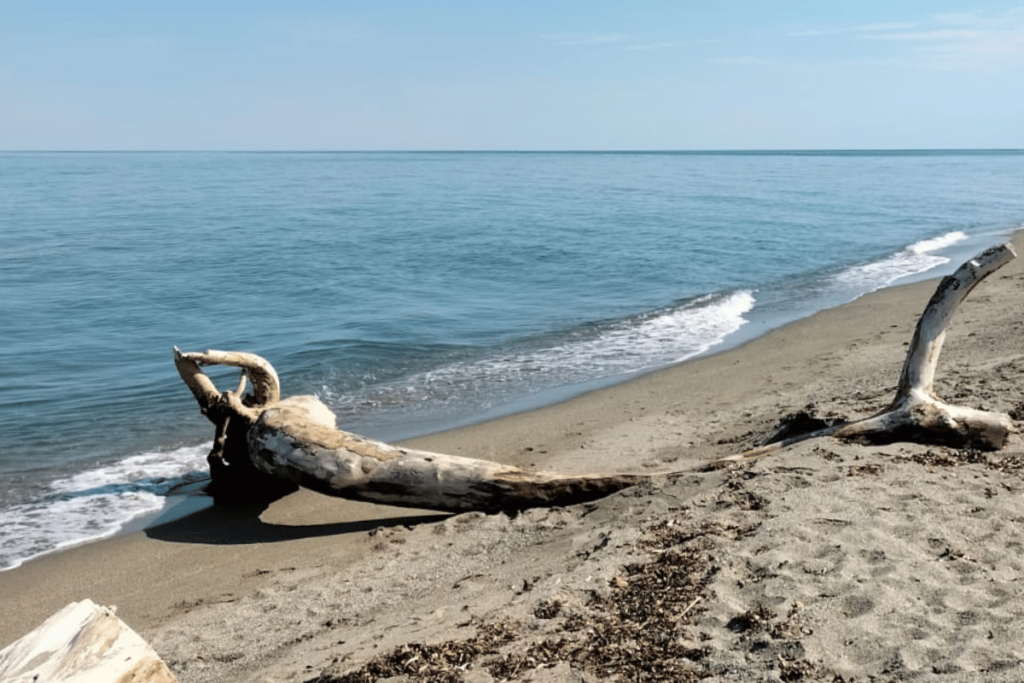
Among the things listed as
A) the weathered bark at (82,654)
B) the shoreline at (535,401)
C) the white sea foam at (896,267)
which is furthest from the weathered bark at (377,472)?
the white sea foam at (896,267)

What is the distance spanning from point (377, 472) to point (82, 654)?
3.34 meters

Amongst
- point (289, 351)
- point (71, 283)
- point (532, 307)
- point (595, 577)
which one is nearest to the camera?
point (595, 577)

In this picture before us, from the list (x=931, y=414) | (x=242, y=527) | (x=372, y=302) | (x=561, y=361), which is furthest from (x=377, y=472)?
(x=372, y=302)

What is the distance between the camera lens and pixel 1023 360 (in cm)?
823

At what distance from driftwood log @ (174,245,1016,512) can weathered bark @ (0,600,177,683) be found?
3.12 m

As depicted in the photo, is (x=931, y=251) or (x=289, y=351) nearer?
(x=289, y=351)

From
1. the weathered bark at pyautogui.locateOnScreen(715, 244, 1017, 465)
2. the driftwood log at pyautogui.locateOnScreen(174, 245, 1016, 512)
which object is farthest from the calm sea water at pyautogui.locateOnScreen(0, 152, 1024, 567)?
the weathered bark at pyautogui.locateOnScreen(715, 244, 1017, 465)

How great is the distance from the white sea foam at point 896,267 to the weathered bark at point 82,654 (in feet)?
53.4

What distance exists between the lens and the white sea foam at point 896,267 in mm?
18312

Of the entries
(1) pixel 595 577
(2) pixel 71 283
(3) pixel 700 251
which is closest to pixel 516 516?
(1) pixel 595 577

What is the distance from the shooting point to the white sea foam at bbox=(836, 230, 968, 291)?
18312 mm

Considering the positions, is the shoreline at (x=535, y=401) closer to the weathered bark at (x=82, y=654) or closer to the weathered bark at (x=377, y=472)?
the weathered bark at (x=377, y=472)

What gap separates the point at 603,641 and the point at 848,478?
2.39 metres

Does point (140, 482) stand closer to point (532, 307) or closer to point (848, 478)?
point (848, 478)
